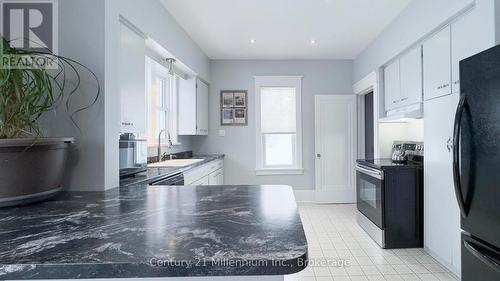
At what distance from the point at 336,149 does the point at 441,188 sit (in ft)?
8.34

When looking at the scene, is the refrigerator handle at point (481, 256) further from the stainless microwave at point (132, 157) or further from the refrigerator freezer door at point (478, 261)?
the stainless microwave at point (132, 157)

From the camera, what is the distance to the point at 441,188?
2387mm

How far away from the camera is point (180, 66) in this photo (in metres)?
3.69

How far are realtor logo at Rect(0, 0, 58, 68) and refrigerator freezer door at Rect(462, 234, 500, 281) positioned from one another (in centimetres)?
251

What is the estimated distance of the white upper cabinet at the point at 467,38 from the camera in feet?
6.31

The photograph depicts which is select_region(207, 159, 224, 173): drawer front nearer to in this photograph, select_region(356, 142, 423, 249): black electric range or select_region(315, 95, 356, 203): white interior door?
select_region(315, 95, 356, 203): white interior door

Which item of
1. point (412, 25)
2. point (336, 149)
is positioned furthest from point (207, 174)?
point (412, 25)

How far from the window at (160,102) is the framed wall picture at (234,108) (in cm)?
107

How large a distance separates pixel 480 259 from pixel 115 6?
2497mm

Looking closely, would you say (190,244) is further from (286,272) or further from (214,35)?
(214,35)

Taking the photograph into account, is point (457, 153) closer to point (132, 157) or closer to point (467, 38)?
A: point (467, 38)

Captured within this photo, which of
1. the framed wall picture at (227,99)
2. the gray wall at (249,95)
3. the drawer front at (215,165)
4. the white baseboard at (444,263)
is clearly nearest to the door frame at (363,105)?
the gray wall at (249,95)

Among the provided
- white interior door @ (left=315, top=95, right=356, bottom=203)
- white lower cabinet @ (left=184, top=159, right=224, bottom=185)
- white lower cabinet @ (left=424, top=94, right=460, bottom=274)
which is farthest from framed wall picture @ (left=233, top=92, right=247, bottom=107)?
white lower cabinet @ (left=424, top=94, right=460, bottom=274)

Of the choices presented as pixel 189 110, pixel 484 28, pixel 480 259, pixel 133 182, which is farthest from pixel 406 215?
pixel 189 110
